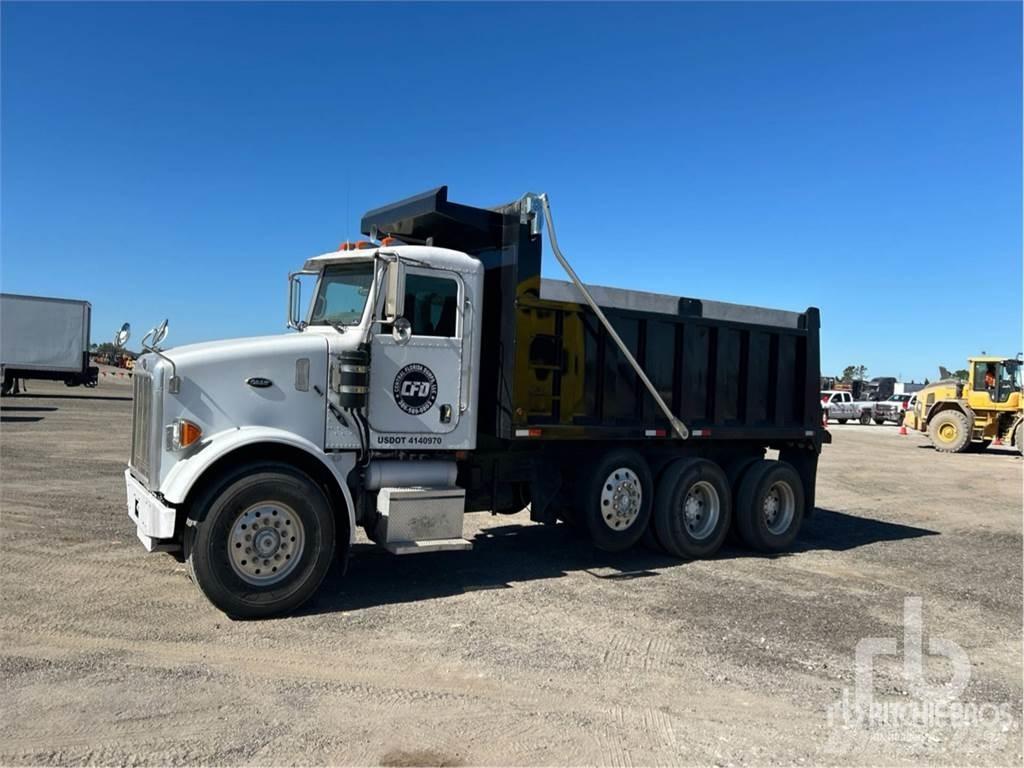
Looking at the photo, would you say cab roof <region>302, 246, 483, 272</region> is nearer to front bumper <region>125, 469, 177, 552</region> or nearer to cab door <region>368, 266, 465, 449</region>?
cab door <region>368, 266, 465, 449</region>

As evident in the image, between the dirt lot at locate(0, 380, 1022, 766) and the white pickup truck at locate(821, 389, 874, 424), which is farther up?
the white pickup truck at locate(821, 389, 874, 424)

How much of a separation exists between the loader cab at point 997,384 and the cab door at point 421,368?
79.8 ft

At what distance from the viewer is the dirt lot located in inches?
157

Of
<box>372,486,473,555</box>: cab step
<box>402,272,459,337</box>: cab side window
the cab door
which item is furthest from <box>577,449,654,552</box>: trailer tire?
<box>402,272,459,337</box>: cab side window

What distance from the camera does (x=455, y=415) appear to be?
7.02 meters

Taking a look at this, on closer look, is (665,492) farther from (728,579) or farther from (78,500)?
(78,500)

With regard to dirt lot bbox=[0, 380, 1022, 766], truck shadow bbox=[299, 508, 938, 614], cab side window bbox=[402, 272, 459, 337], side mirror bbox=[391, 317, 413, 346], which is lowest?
dirt lot bbox=[0, 380, 1022, 766]

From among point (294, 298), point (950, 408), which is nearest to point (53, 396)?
point (294, 298)

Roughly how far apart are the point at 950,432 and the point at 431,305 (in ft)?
80.7

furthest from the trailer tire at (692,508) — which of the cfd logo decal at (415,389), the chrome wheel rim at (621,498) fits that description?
the cfd logo decal at (415,389)

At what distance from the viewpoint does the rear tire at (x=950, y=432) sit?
2530cm

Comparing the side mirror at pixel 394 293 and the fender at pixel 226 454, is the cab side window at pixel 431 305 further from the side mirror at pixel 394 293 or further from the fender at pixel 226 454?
the fender at pixel 226 454

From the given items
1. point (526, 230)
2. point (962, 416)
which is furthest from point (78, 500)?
Result: point (962, 416)

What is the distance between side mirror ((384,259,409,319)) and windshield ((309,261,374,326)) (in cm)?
35
